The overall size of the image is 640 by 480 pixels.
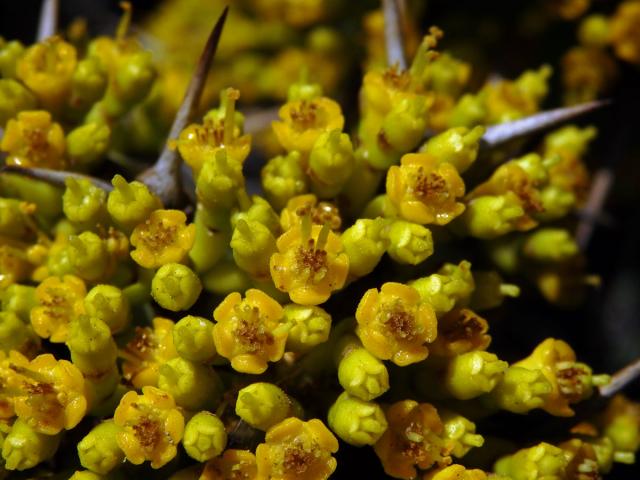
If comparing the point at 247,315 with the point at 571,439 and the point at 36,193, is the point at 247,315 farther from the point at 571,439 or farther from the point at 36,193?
the point at 571,439

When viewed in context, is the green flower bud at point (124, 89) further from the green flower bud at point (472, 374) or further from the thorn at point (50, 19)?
the green flower bud at point (472, 374)

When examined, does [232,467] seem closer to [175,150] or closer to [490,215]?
[175,150]

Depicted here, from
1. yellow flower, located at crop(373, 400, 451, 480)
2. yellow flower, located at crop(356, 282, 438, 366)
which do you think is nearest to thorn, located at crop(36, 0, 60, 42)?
yellow flower, located at crop(356, 282, 438, 366)

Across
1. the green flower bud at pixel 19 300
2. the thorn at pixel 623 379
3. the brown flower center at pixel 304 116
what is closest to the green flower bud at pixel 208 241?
the brown flower center at pixel 304 116

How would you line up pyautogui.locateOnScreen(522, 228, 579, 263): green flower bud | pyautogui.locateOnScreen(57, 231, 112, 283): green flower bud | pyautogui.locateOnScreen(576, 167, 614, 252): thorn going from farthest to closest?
pyautogui.locateOnScreen(576, 167, 614, 252): thorn
pyautogui.locateOnScreen(522, 228, 579, 263): green flower bud
pyautogui.locateOnScreen(57, 231, 112, 283): green flower bud

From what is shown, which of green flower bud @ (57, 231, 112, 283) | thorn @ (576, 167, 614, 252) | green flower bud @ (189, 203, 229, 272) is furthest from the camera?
thorn @ (576, 167, 614, 252)

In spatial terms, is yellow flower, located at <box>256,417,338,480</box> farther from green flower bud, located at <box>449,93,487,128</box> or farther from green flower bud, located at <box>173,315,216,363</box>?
green flower bud, located at <box>449,93,487,128</box>
